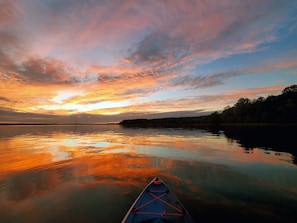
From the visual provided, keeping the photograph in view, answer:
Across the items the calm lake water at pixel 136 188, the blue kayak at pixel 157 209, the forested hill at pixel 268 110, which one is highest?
the forested hill at pixel 268 110

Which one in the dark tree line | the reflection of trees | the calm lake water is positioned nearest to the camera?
the calm lake water

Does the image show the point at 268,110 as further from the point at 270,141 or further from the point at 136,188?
the point at 136,188

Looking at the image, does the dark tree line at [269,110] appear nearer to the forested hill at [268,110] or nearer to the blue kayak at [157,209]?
the forested hill at [268,110]

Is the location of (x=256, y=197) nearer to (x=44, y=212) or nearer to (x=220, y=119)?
(x=44, y=212)

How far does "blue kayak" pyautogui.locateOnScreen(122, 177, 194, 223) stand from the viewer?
6.05 meters

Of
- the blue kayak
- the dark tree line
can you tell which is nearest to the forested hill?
the dark tree line

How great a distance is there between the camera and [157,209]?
6777 mm

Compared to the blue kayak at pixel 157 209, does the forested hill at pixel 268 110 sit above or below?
above

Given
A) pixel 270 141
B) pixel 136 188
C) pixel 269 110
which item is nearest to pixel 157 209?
pixel 136 188

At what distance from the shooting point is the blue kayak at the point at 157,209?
19.8 feet

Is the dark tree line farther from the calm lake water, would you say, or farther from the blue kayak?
the blue kayak

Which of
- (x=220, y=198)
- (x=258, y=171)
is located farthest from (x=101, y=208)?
(x=258, y=171)

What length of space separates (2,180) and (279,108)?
12262cm

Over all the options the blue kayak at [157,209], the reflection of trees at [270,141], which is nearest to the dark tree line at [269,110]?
the reflection of trees at [270,141]
